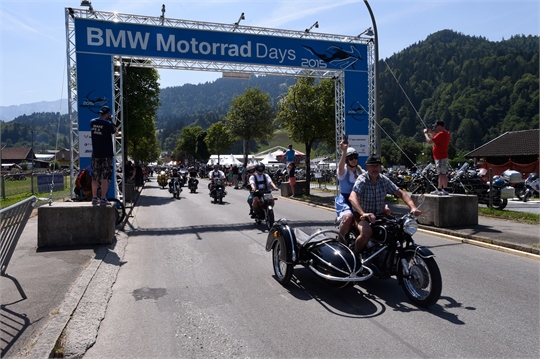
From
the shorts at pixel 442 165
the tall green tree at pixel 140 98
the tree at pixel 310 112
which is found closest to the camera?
the shorts at pixel 442 165

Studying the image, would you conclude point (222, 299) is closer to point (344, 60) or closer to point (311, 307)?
point (311, 307)

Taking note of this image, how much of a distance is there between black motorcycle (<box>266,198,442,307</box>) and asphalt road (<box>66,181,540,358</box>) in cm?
26

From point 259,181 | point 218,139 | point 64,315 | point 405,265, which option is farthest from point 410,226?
point 218,139

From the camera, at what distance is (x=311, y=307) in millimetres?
5156

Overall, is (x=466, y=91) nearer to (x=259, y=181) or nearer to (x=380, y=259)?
(x=259, y=181)

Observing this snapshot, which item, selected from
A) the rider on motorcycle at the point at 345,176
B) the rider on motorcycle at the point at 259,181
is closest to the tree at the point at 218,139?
the rider on motorcycle at the point at 259,181

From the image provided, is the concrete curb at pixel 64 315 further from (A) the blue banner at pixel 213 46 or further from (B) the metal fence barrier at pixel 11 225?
(A) the blue banner at pixel 213 46

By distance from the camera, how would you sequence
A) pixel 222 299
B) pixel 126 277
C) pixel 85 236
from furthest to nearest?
1. pixel 85 236
2. pixel 126 277
3. pixel 222 299

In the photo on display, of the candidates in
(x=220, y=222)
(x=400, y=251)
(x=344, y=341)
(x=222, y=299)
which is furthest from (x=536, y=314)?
(x=220, y=222)

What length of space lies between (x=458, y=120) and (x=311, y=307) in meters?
118

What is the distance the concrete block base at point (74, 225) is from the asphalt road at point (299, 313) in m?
0.95

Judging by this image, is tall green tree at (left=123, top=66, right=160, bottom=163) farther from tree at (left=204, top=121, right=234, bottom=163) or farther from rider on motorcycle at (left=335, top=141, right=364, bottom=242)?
tree at (left=204, top=121, right=234, bottom=163)

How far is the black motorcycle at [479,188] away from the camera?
14195 mm

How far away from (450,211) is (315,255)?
20.9ft
